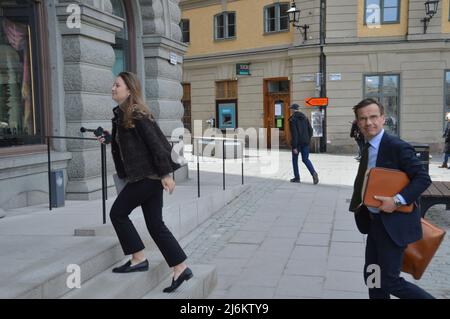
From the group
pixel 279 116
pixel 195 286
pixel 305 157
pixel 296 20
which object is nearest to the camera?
pixel 195 286

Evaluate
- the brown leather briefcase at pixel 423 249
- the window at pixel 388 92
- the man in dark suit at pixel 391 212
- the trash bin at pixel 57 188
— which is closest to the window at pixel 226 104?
the window at pixel 388 92

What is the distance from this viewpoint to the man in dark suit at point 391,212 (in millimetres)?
3320

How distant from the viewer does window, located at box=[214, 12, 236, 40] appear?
2310 centimetres

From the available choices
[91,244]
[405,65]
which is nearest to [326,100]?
[405,65]

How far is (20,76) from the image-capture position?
286 inches

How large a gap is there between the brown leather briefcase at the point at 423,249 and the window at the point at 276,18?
1868cm

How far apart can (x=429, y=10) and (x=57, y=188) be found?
16.4 m

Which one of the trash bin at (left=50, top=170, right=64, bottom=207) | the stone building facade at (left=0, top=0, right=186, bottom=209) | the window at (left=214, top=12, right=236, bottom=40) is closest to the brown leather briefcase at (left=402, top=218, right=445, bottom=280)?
Result: the trash bin at (left=50, top=170, right=64, bottom=207)

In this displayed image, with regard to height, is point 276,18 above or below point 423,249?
above

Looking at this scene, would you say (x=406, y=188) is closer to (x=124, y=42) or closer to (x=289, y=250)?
(x=289, y=250)

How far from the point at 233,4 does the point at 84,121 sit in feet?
54.8

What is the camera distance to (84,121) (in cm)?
761

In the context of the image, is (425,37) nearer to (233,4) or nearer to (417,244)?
(233,4)

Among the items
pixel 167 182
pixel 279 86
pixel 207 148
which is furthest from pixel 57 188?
pixel 279 86
